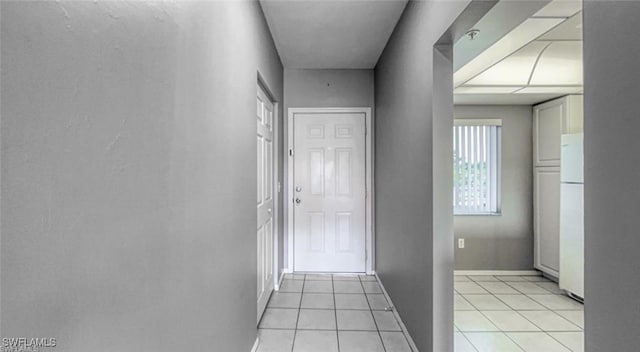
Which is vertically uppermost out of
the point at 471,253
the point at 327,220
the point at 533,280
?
the point at 327,220

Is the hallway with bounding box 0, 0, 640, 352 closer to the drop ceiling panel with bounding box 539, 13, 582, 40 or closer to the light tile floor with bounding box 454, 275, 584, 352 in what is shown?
the light tile floor with bounding box 454, 275, 584, 352

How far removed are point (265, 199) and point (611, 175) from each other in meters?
2.68

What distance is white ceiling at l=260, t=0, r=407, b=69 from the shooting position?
257cm

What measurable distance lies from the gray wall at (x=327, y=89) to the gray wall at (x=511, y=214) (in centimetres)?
157

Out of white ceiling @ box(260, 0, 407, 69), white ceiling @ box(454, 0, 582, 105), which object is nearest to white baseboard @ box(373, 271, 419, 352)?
white ceiling @ box(454, 0, 582, 105)

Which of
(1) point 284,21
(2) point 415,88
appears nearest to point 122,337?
(2) point 415,88

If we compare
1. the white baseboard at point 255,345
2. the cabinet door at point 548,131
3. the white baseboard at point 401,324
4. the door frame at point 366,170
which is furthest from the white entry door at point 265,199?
the cabinet door at point 548,131

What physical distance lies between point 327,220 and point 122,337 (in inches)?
133

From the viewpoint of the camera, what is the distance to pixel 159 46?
1.00 m

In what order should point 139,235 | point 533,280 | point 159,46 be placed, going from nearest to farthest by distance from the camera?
point 139,235 → point 159,46 → point 533,280

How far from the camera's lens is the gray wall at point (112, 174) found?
0.55 meters

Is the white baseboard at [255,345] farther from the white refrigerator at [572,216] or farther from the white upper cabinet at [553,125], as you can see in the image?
the white upper cabinet at [553,125]

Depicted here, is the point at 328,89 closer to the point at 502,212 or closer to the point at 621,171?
the point at 502,212

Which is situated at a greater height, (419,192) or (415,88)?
(415,88)
